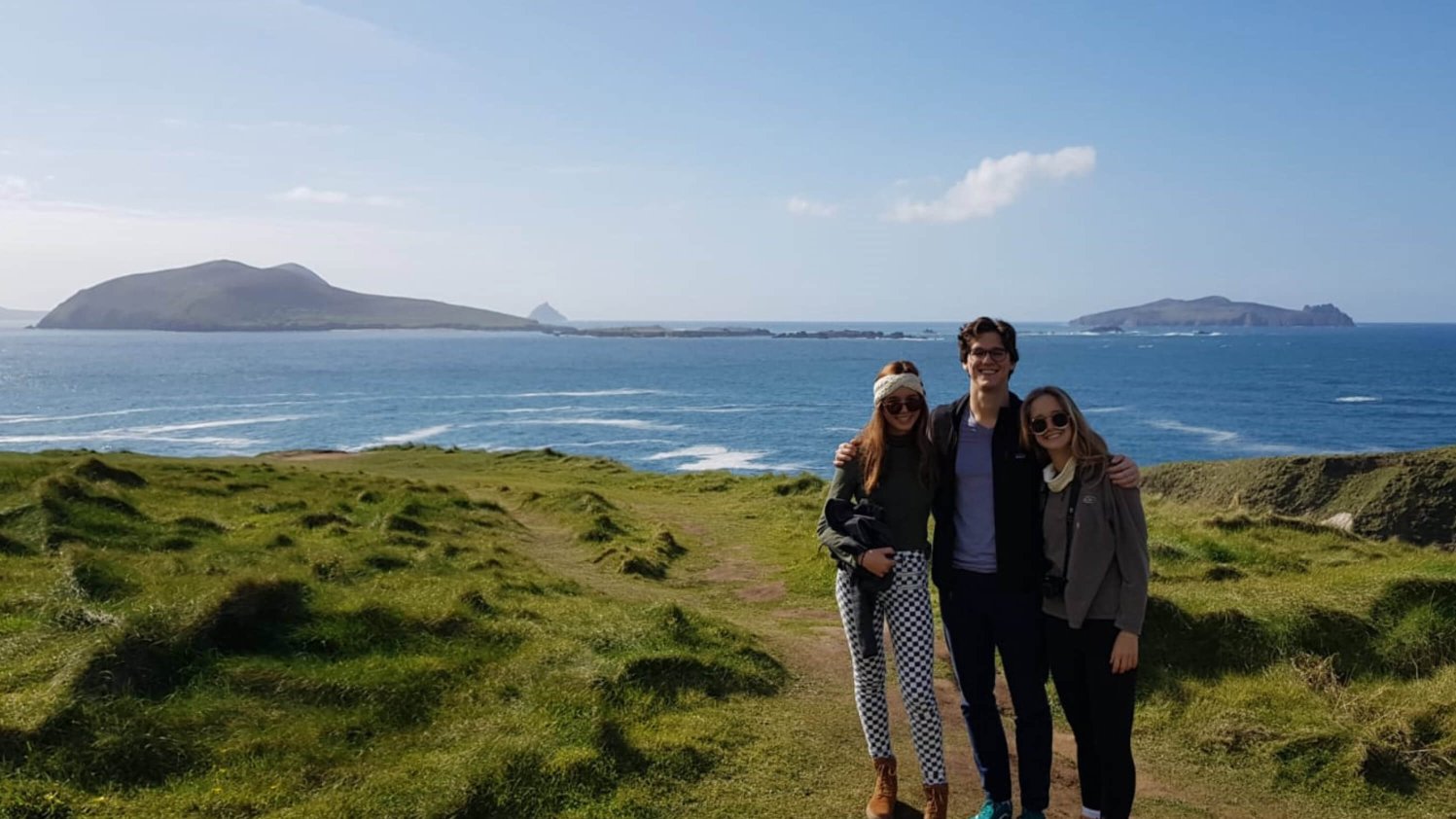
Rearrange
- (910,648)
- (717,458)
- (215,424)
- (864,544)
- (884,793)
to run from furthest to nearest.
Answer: (215,424) → (717,458) → (884,793) → (910,648) → (864,544)

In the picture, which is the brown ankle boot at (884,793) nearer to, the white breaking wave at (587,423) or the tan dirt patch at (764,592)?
the tan dirt patch at (764,592)

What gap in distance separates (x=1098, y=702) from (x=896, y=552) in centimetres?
144

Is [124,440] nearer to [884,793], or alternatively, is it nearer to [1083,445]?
[884,793]

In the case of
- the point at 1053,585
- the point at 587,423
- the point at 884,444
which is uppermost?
the point at 884,444

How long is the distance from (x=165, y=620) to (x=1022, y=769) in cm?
720

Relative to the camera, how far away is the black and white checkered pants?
5.74 meters

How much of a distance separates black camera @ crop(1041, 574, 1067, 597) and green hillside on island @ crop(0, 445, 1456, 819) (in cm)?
200

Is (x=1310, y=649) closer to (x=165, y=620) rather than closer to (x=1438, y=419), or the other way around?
(x=165, y=620)

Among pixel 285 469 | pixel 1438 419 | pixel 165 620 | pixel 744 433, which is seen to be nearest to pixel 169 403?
pixel 744 433

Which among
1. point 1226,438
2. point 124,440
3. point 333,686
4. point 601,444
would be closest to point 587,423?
point 601,444

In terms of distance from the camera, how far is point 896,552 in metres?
5.71

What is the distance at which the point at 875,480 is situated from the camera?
5641 mm

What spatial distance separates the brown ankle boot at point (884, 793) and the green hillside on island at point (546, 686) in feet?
0.75

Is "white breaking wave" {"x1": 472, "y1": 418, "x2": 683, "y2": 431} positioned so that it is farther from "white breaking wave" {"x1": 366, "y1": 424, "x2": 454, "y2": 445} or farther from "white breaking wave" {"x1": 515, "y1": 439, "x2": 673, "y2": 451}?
"white breaking wave" {"x1": 515, "y1": 439, "x2": 673, "y2": 451}
